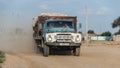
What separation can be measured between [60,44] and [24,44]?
8.59 metres

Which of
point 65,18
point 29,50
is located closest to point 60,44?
point 65,18

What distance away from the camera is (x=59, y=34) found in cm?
2616

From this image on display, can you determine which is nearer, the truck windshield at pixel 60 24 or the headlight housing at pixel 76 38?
the headlight housing at pixel 76 38

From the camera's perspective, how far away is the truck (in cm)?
2614

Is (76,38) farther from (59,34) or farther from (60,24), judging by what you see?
(60,24)

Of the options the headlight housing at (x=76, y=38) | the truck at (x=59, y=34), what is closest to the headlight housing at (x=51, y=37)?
the truck at (x=59, y=34)

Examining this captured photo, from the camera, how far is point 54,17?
2811 cm

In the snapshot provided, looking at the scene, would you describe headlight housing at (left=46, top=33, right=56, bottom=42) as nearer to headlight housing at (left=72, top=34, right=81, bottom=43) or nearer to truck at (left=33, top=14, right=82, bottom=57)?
truck at (left=33, top=14, right=82, bottom=57)

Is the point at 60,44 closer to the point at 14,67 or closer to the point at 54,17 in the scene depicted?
the point at 54,17

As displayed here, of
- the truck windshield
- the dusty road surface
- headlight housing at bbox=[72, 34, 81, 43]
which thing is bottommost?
the dusty road surface

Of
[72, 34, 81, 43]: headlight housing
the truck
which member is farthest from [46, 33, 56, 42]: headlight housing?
[72, 34, 81, 43]: headlight housing

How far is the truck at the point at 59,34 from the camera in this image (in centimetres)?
2614

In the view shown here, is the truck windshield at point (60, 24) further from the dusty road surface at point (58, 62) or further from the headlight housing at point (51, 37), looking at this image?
the dusty road surface at point (58, 62)

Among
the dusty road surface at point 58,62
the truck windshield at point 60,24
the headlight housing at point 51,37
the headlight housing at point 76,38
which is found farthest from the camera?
the truck windshield at point 60,24
